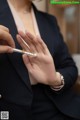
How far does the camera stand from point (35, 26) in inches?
40.1

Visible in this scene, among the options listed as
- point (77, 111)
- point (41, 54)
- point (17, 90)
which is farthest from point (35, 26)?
point (77, 111)

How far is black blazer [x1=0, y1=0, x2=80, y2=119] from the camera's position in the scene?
888 mm

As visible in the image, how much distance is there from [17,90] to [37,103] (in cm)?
11

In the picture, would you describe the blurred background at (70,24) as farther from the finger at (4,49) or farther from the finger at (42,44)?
the finger at (4,49)

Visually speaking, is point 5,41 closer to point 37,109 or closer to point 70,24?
point 37,109

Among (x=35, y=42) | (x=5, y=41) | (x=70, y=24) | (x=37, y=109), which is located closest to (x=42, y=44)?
(x=35, y=42)

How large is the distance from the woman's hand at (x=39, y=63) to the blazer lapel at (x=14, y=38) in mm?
22

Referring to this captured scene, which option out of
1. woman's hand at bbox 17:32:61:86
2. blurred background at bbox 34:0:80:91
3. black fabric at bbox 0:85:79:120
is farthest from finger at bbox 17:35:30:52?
blurred background at bbox 34:0:80:91

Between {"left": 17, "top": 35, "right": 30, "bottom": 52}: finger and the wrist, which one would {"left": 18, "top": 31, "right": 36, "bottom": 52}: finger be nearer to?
{"left": 17, "top": 35, "right": 30, "bottom": 52}: finger

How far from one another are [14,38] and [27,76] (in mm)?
142

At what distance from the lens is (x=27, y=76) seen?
0.90 m

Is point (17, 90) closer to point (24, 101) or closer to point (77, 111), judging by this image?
point (24, 101)

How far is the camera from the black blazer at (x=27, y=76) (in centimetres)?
89

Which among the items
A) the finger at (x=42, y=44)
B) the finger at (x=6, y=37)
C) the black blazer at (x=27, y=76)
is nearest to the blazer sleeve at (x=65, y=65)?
the black blazer at (x=27, y=76)
